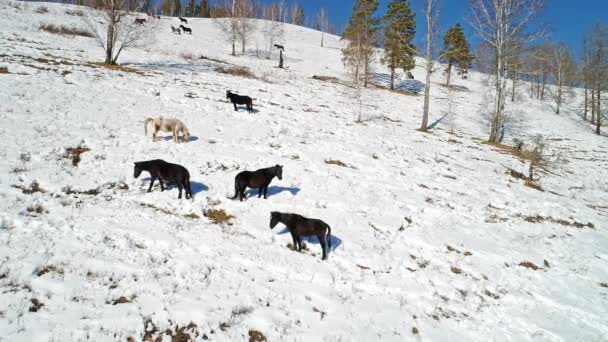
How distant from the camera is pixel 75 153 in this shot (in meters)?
10.9

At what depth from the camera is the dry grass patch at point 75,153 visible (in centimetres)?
1055

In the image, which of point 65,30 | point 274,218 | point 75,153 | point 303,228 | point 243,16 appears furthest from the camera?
point 243,16

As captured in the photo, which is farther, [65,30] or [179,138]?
[65,30]

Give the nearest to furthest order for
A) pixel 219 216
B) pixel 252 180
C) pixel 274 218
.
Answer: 1. pixel 274 218
2. pixel 219 216
3. pixel 252 180

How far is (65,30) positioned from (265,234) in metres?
44.1

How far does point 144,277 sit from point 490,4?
3220 centimetres

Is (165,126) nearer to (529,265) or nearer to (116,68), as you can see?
(529,265)

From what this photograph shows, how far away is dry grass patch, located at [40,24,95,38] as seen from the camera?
35281mm

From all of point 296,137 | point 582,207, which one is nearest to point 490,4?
point 582,207

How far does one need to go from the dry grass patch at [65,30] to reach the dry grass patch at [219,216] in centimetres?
3781

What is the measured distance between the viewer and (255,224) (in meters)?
8.94

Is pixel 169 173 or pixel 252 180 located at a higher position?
pixel 169 173

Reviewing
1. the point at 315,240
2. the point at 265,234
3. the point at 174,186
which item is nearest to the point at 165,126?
the point at 174,186

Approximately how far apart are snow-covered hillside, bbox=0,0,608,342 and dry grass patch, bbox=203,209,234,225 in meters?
0.20
